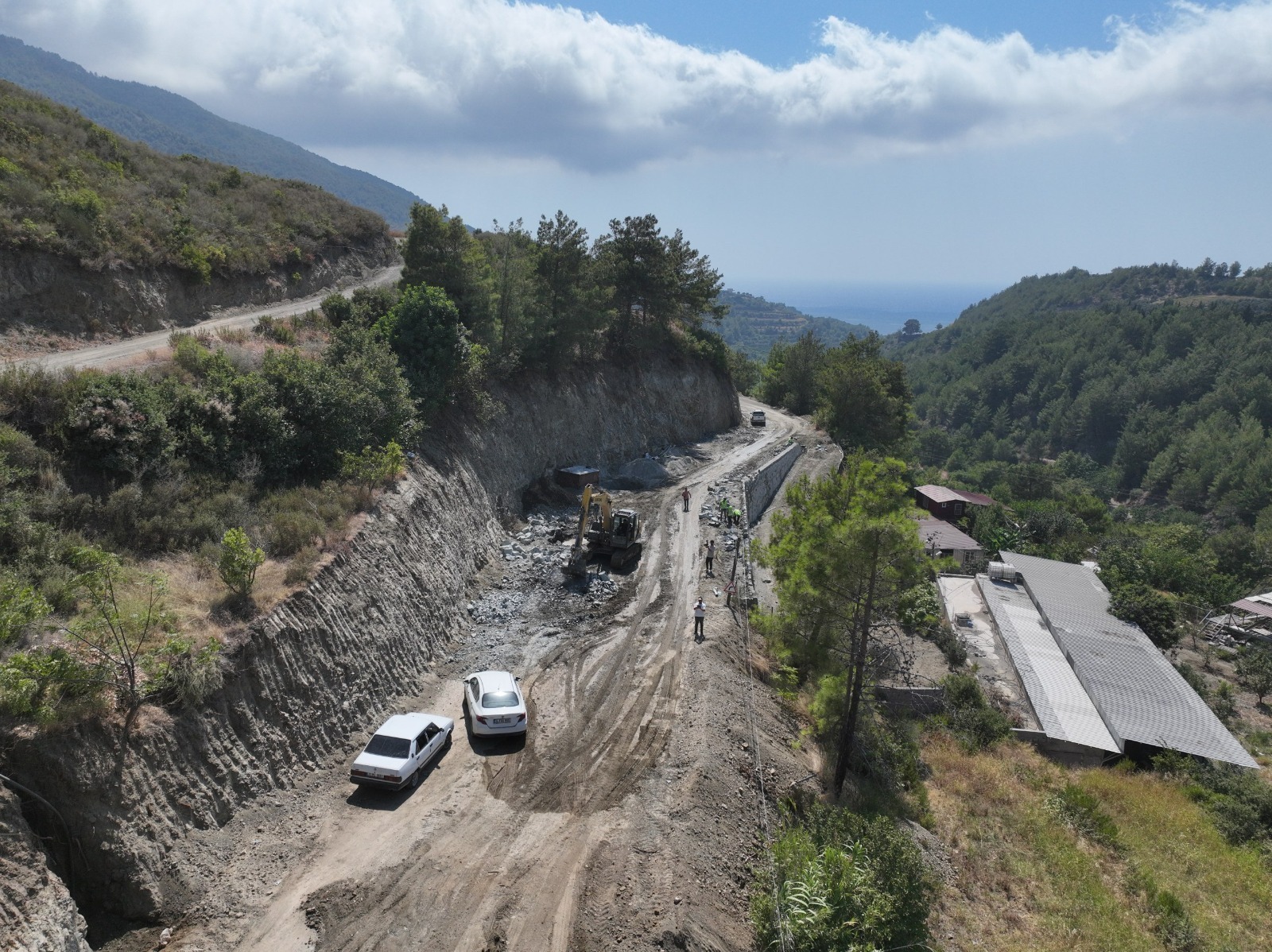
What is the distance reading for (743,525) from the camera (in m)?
37.8

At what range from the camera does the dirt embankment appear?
25.4 metres

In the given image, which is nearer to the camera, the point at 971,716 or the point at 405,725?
the point at 405,725

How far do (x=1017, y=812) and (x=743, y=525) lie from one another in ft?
61.2

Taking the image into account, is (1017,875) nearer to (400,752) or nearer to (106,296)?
(400,752)

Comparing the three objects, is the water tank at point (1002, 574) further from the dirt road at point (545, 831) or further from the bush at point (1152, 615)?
the dirt road at point (545, 831)

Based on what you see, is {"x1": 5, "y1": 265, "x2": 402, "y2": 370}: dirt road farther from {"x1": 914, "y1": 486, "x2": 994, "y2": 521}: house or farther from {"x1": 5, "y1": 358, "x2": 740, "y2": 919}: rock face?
{"x1": 914, "y1": 486, "x2": 994, "y2": 521}: house

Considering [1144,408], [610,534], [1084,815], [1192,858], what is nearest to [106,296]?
[610,534]

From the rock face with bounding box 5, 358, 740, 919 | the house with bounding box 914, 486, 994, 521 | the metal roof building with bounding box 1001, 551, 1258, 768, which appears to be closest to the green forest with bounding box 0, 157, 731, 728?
the rock face with bounding box 5, 358, 740, 919

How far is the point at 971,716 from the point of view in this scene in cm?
2847

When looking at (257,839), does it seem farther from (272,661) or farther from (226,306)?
(226,306)

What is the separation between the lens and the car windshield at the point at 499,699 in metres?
19.0

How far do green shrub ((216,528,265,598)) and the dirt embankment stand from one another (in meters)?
16.3

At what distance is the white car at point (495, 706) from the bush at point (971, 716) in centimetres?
1838

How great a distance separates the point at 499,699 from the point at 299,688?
5.20 m
